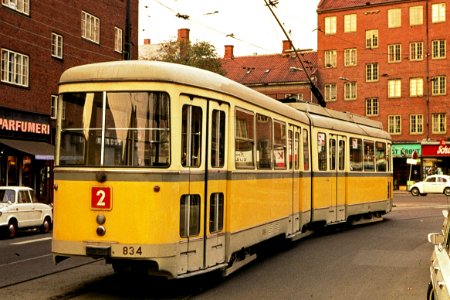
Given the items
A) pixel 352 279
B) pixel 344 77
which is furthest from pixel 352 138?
pixel 344 77

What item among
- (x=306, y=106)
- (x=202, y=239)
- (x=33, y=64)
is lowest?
(x=202, y=239)

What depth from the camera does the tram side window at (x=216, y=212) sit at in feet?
31.2

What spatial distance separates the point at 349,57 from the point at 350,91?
3.14 meters

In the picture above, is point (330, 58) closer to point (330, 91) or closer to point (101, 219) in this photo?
point (330, 91)

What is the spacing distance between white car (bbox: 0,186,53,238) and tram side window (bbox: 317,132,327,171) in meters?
8.85

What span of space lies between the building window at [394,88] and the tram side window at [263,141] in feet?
155

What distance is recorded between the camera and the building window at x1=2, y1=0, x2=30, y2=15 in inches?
1049

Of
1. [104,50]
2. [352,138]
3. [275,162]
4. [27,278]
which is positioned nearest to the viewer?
[27,278]

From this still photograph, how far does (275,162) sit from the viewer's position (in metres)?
12.9

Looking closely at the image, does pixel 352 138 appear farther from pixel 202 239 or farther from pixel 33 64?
pixel 33 64

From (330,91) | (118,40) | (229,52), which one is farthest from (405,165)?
(118,40)

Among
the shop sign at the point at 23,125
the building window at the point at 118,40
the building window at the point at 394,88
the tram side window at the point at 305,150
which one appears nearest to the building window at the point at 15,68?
the shop sign at the point at 23,125

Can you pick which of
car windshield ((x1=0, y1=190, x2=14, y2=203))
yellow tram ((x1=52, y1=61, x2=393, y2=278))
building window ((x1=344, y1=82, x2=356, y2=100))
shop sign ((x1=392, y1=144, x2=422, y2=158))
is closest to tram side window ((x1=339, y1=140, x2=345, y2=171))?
yellow tram ((x1=52, y1=61, x2=393, y2=278))

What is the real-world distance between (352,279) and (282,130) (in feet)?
12.7
